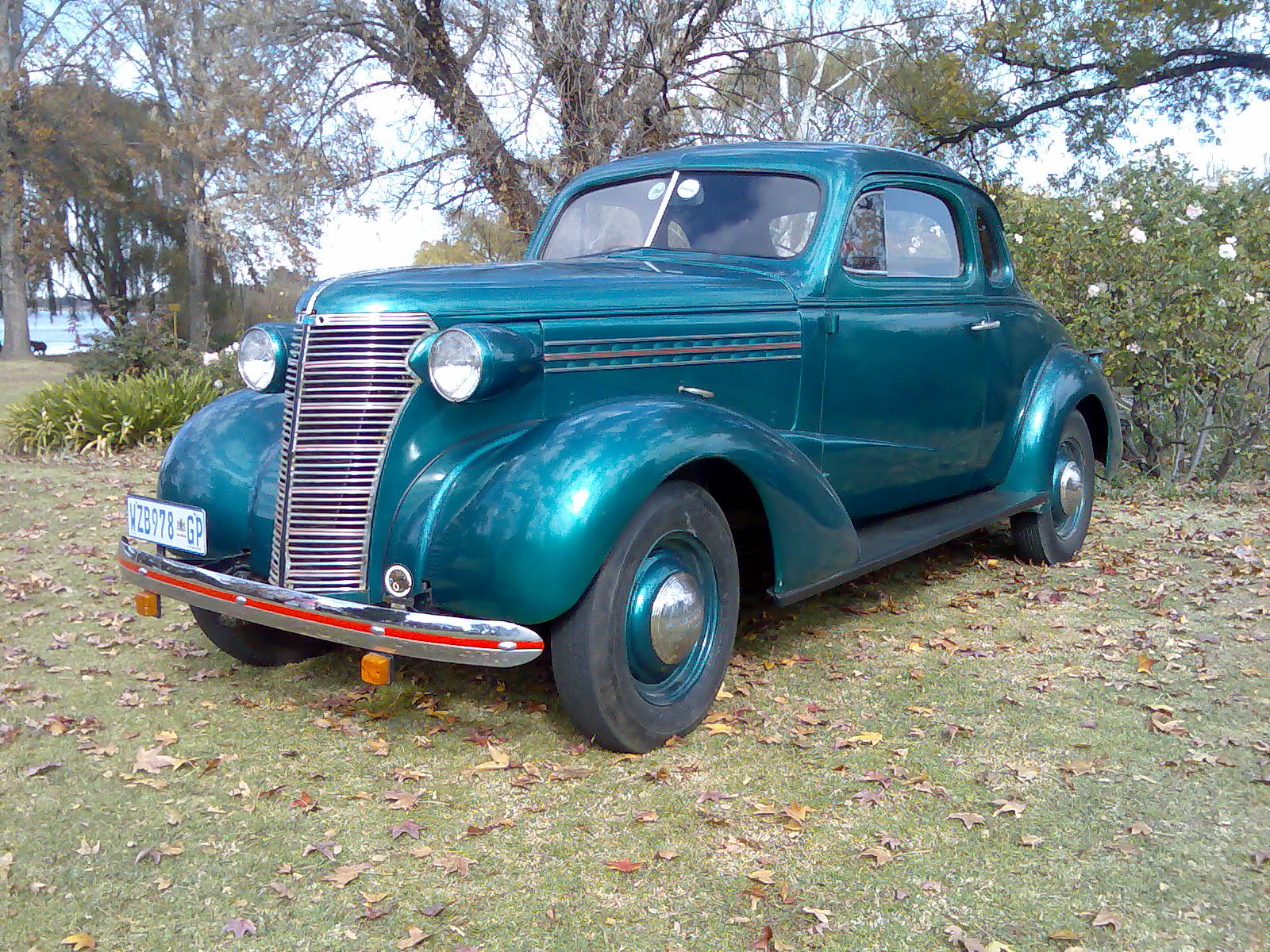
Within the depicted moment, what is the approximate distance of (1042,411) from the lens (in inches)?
219

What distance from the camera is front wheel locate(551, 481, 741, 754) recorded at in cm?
322

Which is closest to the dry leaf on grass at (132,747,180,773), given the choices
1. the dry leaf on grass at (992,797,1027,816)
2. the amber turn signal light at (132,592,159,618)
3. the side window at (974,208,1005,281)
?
the amber turn signal light at (132,592,159,618)

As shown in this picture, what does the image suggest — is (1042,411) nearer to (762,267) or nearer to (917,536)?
(917,536)

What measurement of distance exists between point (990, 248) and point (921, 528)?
1645mm

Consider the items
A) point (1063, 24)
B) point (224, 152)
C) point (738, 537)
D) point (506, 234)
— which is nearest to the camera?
point (738, 537)

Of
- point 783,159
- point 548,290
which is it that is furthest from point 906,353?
point 548,290

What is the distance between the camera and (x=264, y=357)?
3.79 m

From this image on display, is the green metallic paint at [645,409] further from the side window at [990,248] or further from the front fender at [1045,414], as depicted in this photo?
the front fender at [1045,414]

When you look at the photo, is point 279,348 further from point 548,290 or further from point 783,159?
point 783,159

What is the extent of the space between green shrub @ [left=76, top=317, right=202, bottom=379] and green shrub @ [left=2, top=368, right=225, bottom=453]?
1483mm

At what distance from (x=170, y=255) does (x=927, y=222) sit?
2270 cm

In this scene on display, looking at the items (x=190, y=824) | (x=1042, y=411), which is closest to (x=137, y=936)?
(x=190, y=824)

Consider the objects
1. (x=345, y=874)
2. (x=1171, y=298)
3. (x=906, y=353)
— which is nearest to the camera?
(x=345, y=874)

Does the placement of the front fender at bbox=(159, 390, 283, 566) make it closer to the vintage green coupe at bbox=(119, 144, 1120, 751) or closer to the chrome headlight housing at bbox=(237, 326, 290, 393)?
the vintage green coupe at bbox=(119, 144, 1120, 751)
